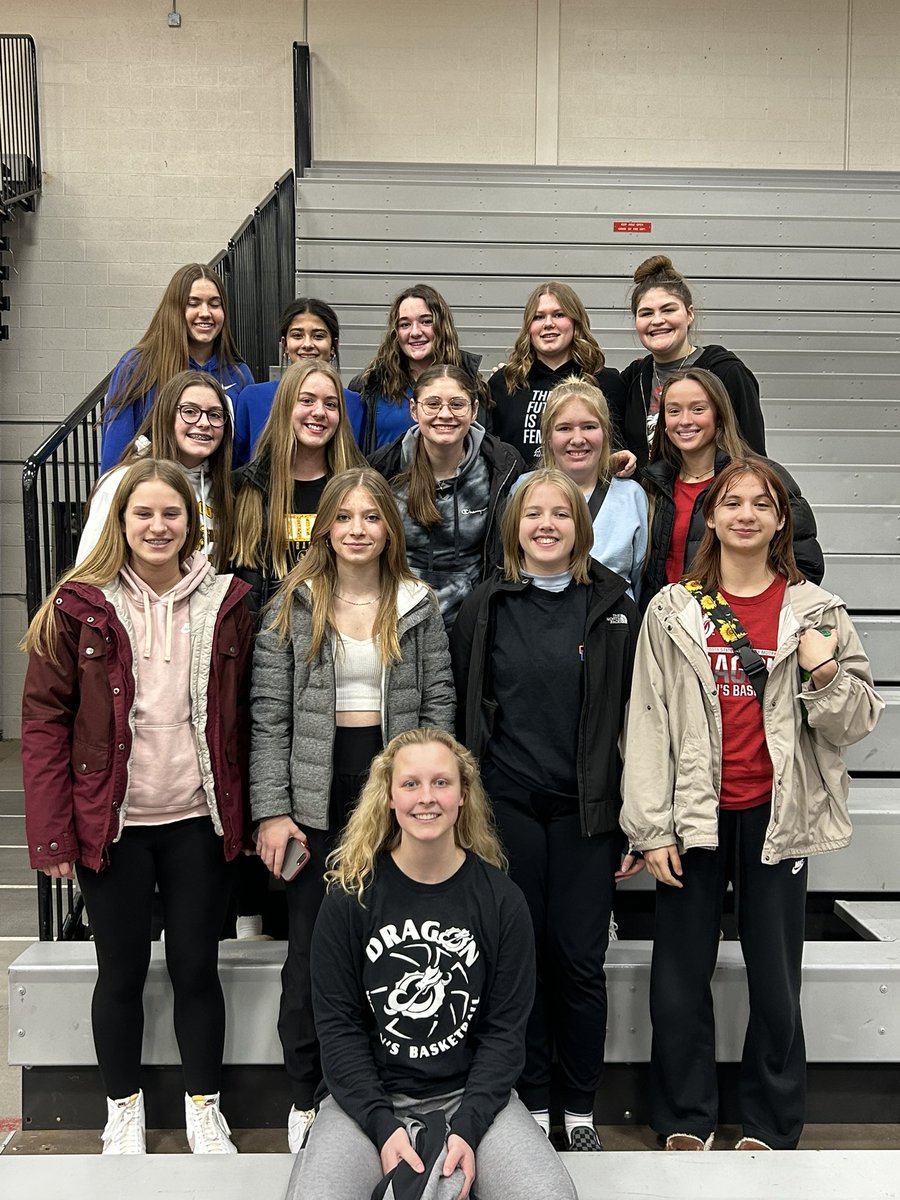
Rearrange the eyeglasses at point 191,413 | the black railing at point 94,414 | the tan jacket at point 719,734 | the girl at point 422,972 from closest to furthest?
the girl at point 422,972 → the tan jacket at point 719,734 → the eyeglasses at point 191,413 → the black railing at point 94,414

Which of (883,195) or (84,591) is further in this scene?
(883,195)

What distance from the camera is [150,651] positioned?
2404mm

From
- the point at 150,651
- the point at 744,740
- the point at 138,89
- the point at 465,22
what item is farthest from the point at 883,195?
the point at 150,651

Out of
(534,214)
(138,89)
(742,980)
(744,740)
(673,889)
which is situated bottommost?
(742,980)

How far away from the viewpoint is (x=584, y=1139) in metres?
2.39

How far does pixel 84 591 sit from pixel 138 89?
21.0ft

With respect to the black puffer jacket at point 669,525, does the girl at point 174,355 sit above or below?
above

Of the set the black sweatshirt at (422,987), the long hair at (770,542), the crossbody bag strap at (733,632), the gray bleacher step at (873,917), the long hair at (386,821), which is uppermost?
the long hair at (770,542)

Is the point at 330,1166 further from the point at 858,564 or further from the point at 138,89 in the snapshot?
the point at 138,89

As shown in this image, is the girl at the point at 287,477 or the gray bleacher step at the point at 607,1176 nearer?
the gray bleacher step at the point at 607,1176

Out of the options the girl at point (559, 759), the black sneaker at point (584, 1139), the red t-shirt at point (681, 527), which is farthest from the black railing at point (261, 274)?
the black sneaker at point (584, 1139)

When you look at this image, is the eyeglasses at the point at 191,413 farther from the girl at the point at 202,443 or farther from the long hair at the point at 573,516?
the long hair at the point at 573,516

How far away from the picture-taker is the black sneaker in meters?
2.38

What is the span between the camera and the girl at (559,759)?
2400 mm
